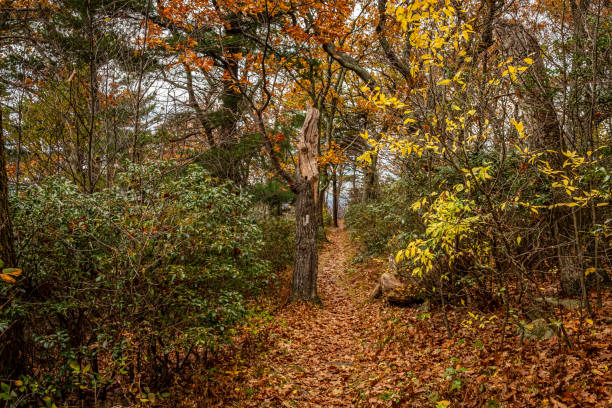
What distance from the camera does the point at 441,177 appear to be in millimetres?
6312

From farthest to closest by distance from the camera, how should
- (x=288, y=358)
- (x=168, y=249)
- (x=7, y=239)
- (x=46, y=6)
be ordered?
(x=46, y=6) < (x=288, y=358) < (x=168, y=249) < (x=7, y=239)

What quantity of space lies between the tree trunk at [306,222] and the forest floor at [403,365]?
91cm

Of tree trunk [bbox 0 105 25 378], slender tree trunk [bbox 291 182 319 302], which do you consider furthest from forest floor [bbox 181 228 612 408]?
tree trunk [bbox 0 105 25 378]

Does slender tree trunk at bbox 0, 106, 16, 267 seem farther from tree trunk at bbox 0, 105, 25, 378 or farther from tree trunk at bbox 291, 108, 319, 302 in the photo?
tree trunk at bbox 291, 108, 319, 302

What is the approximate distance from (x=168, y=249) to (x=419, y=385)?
11.8 feet

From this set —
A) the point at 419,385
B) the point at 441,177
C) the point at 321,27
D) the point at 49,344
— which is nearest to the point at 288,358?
the point at 419,385

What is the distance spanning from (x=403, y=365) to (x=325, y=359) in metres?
1.51

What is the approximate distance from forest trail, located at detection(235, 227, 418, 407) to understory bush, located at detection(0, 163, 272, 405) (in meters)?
1.22

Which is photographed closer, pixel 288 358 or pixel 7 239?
pixel 7 239

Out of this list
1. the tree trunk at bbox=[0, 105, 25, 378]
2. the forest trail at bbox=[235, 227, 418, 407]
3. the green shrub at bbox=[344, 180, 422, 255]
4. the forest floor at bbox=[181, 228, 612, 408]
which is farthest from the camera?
the green shrub at bbox=[344, 180, 422, 255]

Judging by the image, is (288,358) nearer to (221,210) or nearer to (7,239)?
(221,210)

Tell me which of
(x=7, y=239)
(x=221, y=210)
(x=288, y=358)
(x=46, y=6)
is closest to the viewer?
(x=7, y=239)

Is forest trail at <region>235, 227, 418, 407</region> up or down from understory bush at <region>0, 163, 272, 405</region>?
down

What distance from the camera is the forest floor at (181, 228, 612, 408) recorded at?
368 centimetres
